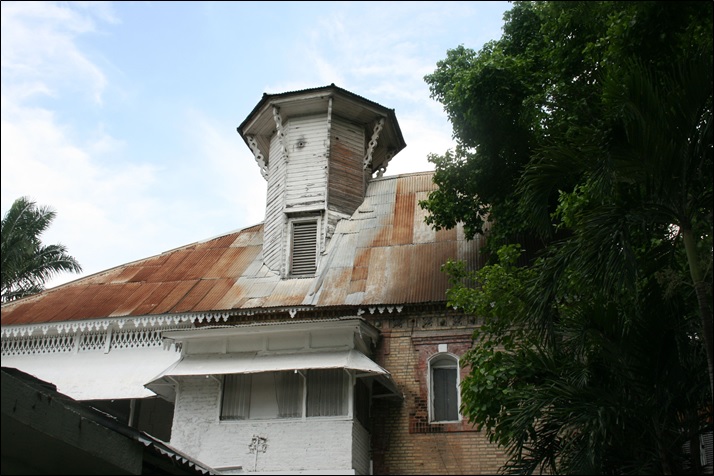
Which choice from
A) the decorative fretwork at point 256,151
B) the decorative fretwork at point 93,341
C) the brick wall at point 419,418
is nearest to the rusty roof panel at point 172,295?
the decorative fretwork at point 93,341

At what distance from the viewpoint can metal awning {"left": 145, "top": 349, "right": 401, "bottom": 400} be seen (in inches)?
654

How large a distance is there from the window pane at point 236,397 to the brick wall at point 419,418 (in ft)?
9.47

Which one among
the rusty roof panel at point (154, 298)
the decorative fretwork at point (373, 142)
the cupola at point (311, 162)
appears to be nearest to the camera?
the rusty roof panel at point (154, 298)

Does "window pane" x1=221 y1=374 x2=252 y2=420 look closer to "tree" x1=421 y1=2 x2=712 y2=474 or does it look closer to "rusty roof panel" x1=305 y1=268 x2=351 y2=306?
"rusty roof panel" x1=305 y1=268 x2=351 y2=306

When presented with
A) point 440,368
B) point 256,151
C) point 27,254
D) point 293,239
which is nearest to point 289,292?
point 293,239

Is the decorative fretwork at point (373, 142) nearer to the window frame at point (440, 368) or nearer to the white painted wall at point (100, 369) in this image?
the window frame at point (440, 368)

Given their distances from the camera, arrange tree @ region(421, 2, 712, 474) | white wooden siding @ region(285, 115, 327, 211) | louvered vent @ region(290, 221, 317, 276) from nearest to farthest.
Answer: tree @ region(421, 2, 712, 474)
louvered vent @ region(290, 221, 317, 276)
white wooden siding @ region(285, 115, 327, 211)

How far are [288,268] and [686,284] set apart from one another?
12.3 m

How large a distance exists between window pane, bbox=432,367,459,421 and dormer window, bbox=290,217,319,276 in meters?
4.91

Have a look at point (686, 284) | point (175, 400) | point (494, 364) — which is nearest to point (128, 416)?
point (175, 400)

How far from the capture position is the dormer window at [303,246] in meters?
21.5

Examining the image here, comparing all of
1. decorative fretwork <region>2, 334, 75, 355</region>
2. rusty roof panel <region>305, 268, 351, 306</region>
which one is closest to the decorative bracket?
rusty roof panel <region>305, 268, 351, 306</region>

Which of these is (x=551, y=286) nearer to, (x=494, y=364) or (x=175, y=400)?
(x=494, y=364)

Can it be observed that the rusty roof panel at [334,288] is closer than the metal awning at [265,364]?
No
